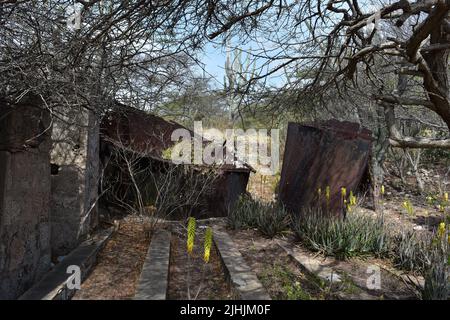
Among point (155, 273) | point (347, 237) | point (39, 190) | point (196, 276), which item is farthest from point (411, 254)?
point (39, 190)

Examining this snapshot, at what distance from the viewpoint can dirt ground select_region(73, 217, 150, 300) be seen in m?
4.18

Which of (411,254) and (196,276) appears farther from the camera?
(411,254)

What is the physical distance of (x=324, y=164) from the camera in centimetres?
690

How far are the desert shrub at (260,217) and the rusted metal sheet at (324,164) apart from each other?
0.46m

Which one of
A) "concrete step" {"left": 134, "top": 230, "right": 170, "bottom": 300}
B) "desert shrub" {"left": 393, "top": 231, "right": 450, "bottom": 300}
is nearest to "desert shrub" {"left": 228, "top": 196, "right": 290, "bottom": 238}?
"concrete step" {"left": 134, "top": 230, "right": 170, "bottom": 300}

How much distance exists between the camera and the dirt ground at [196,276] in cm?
420

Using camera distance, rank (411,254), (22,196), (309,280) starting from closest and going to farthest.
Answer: (309,280) → (22,196) → (411,254)

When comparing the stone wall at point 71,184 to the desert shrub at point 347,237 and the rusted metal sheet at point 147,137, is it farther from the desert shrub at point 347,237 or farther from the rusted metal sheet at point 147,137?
the desert shrub at point 347,237

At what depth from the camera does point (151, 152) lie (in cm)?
737

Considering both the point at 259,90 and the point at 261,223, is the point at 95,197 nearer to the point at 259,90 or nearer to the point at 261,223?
the point at 261,223

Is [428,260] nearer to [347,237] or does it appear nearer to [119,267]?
[347,237]

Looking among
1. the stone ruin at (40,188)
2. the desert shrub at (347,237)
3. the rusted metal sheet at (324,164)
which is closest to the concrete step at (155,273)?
the stone ruin at (40,188)

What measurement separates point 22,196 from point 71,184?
1245mm
